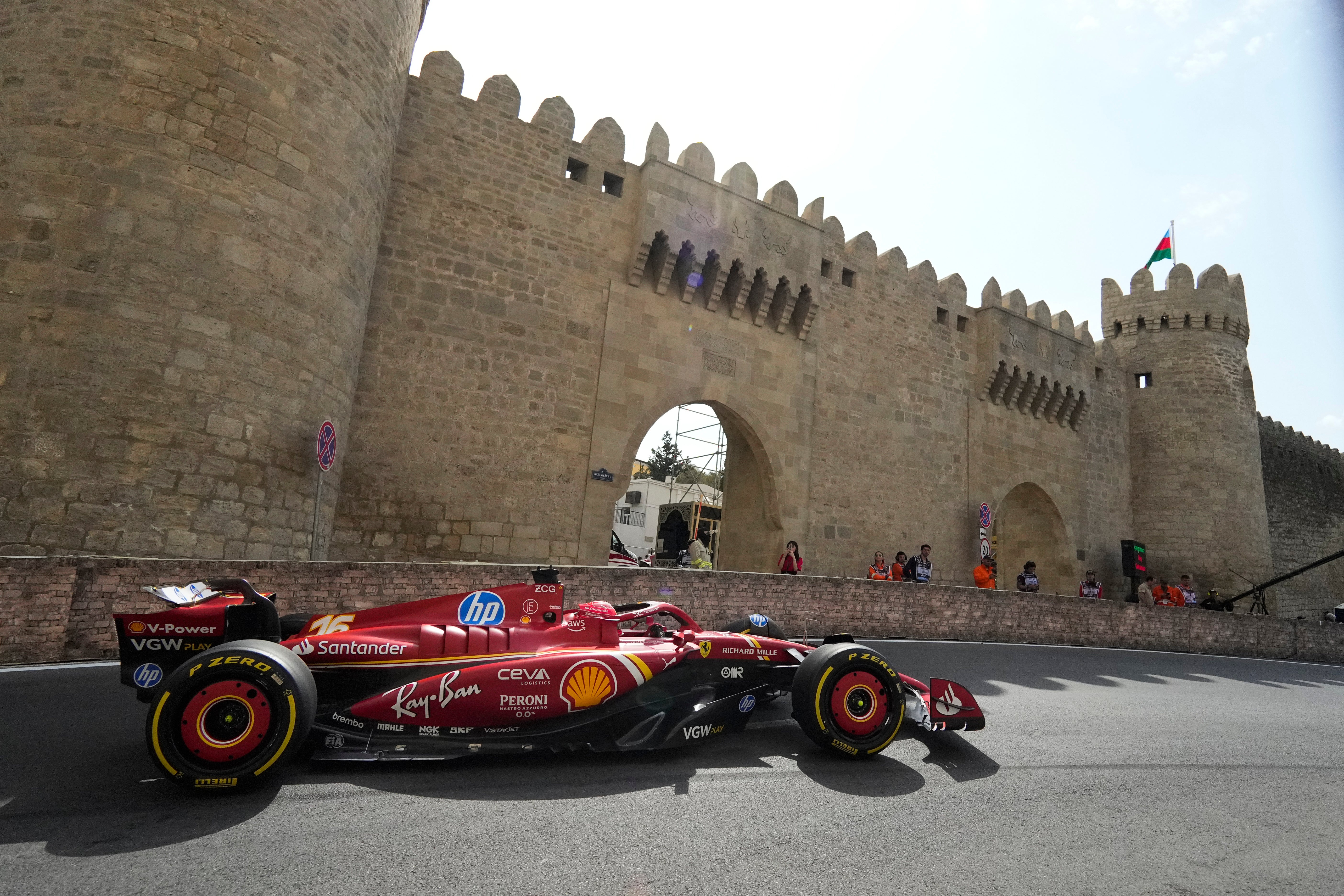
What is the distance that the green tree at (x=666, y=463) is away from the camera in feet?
148

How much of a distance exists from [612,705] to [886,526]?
1300cm

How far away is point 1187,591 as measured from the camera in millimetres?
18312

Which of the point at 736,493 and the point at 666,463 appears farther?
the point at 666,463

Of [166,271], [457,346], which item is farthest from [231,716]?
[457,346]

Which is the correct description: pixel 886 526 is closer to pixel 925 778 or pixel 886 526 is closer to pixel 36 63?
pixel 925 778

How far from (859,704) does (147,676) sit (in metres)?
3.41

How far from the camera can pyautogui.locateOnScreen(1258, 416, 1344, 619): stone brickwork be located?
76.4 ft

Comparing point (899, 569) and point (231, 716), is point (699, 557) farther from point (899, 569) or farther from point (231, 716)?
point (231, 716)

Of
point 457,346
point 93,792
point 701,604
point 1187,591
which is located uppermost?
point 457,346

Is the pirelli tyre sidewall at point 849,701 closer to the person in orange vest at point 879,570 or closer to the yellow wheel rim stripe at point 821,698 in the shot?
the yellow wheel rim stripe at point 821,698

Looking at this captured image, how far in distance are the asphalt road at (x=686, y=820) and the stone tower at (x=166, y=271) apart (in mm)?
3457

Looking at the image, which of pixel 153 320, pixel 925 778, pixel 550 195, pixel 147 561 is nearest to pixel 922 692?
pixel 925 778

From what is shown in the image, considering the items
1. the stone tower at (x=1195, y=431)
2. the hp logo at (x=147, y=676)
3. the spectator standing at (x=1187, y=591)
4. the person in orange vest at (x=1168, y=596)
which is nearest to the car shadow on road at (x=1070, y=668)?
the hp logo at (x=147, y=676)

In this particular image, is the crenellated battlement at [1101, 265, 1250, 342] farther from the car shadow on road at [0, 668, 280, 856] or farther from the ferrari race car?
the car shadow on road at [0, 668, 280, 856]
